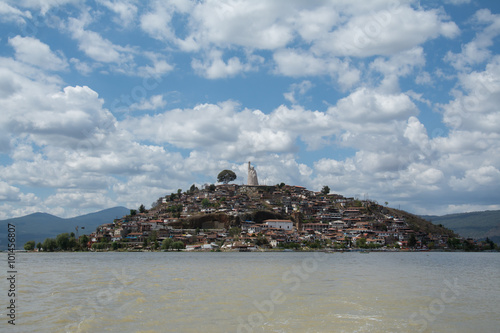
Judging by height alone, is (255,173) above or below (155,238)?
above

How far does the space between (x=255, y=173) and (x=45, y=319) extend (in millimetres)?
171090

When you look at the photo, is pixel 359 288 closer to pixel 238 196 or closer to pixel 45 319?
pixel 45 319

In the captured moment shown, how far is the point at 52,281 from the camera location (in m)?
29.9

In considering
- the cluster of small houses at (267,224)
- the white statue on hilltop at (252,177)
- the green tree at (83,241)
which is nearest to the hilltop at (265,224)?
the cluster of small houses at (267,224)

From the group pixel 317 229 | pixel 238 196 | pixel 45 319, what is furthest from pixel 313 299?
pixel 238 196

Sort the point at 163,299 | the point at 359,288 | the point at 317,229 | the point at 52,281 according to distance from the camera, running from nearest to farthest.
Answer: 1. the point at 163,299
2. the point at 359,288
3. the point at 52,281
4. the point at 317,229

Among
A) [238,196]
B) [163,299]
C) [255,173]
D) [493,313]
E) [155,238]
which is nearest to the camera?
[493,313]

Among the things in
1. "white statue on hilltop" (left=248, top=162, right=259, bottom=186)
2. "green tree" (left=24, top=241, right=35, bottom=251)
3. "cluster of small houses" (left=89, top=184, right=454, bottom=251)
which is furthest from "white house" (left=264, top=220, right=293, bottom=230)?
"green tree" (left=24, top=241, right=35, bottom=251)

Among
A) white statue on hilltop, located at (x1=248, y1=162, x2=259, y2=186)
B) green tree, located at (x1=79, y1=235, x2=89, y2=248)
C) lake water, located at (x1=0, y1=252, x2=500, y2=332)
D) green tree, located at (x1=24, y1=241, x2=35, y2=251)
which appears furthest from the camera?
white statue on hilltop, located at (x1=248, y1=162, x2=259, y2=186)

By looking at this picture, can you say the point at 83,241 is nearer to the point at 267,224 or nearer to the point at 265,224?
the point at 265,224

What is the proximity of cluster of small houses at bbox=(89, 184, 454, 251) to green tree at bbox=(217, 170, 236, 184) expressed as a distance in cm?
1255

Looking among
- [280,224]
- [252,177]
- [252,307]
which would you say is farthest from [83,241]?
[252,307]

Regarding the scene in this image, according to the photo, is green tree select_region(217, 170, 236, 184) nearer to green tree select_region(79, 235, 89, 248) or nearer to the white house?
the white house

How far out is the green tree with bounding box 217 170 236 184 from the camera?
192125 millimetres
